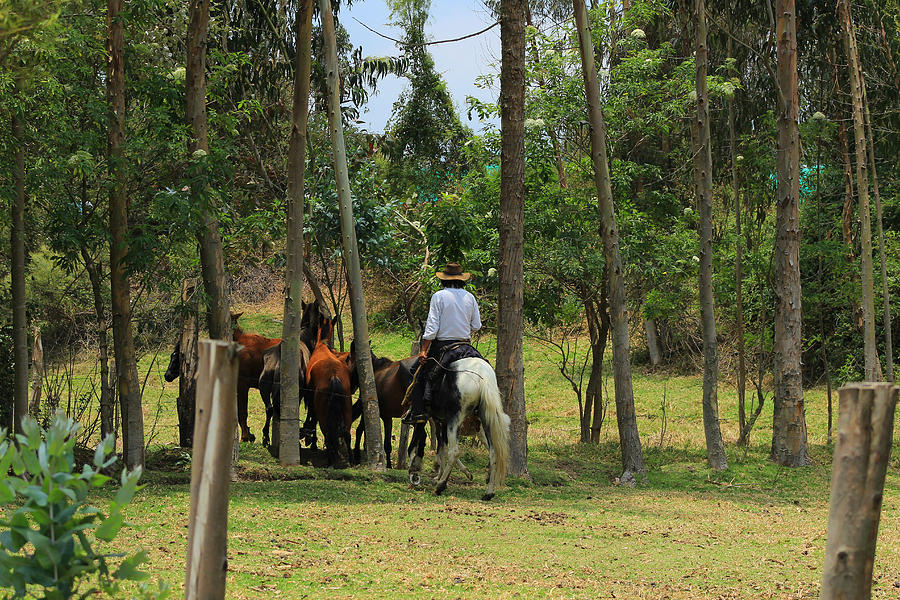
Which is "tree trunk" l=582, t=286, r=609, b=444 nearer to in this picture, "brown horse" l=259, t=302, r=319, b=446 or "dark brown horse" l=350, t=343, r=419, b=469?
"dark brown horse" l=350, t=343, r=419, b=469

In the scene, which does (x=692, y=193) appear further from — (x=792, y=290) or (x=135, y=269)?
(x=135, y=269)

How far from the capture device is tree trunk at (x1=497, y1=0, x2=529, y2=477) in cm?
1252

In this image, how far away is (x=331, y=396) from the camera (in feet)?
42.9

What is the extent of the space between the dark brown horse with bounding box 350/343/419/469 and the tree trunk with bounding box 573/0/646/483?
3.00m

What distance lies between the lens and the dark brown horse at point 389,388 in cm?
1377

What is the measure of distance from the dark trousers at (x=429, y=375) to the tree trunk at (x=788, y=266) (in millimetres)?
7167

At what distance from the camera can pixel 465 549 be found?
7586mm

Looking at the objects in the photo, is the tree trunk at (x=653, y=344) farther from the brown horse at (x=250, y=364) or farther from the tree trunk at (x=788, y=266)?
the brown horse at (x=250, y=364)

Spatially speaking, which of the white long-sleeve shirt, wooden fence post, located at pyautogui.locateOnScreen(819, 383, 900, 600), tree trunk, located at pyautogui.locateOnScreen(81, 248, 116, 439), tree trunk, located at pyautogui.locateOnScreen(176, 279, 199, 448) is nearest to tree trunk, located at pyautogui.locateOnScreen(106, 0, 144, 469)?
tree trunk, located at pyautogui.locateOnScreen(81, 248, 116, 439)

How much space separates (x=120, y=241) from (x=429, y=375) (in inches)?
150

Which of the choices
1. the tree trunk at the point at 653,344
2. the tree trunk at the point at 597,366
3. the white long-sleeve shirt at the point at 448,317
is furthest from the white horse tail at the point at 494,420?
the tree trunk at the point at 653,344

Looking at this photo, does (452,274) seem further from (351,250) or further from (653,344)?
(653,344)

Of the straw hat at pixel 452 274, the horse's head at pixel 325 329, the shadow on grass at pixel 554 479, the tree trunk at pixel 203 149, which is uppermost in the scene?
the tree trunk at pixel 203 149

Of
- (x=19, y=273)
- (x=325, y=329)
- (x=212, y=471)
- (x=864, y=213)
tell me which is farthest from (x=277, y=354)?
(x=212, y=471)
